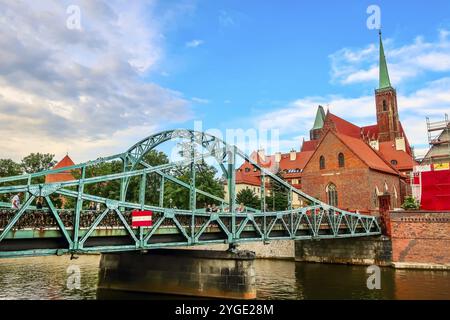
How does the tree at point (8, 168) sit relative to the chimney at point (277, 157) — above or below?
below

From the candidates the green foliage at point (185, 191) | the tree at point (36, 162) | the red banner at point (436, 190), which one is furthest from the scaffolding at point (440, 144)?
the tree at point (36, 162)

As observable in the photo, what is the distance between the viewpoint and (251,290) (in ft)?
63.9

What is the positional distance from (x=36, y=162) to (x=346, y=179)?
1762 inches

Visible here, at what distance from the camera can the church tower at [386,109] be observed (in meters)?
68.8

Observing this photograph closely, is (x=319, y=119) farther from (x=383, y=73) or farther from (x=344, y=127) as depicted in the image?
(x=344, y=127)

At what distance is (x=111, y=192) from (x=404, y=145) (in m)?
43.9

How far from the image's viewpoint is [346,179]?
1774 inches

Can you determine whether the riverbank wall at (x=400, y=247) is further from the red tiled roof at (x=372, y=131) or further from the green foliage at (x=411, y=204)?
the red tiled roof at (x=372, y=131)

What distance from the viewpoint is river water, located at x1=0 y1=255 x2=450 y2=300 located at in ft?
67.9

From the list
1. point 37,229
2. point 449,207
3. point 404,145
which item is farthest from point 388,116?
point 37,229

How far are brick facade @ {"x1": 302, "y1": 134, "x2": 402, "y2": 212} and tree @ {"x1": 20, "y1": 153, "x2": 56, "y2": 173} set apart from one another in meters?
38.9

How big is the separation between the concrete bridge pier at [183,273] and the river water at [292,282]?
39.7 inches

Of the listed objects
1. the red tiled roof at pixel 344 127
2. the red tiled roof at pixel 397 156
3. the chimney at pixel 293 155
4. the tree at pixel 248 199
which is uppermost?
the red tiled roof at pixel 344 127
